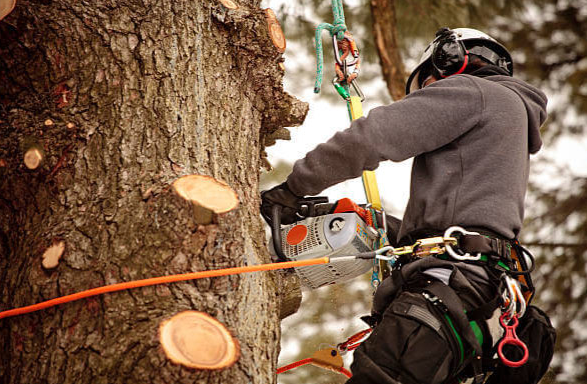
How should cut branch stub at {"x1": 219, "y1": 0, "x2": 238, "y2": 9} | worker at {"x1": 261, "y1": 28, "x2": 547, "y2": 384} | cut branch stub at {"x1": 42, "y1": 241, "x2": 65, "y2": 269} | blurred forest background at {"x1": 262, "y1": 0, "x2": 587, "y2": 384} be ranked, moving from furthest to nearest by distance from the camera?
blurred forest background at {"x1": 262, "y1": 0, "x2": 587, "y2": 384} → cut branch stub at {"x1": 219, "y1": 0, "x2": 238, "y2": 9} → worker at {"x1": 261, "y1": 28, "x2": 547, "y2": 384} → cut branch stub at {"x1": 42, "y1": 241, "x2": 65, "y2": 269}

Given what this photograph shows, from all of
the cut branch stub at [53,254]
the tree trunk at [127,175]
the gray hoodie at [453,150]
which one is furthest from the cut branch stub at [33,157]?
the gray hoodie at [453,150]

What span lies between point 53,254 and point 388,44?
280 centimetres

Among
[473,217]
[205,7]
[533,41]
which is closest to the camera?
[473,217]

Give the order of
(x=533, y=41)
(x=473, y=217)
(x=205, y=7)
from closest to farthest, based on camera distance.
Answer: (x=473, y=217) → (x=205, y=7) → (x=533, y=41)

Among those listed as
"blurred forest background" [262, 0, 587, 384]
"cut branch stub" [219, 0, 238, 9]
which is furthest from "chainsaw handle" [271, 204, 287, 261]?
"blurred forest background" [262, 0, 587, 384]

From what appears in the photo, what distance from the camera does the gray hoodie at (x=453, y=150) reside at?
174cm

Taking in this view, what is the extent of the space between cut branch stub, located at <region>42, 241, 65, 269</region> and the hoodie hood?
4.84ft

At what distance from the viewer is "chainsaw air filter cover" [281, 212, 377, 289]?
1942 millimetres

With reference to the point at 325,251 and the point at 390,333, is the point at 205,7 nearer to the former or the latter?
the point at 325,251

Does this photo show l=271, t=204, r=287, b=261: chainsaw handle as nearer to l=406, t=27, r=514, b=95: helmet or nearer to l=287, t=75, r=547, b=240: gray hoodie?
l=287, t=75, r=547, b=240: gray hoodie

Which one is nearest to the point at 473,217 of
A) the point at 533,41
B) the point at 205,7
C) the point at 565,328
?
the point at 205,7

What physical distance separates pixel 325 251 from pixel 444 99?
0.64 m

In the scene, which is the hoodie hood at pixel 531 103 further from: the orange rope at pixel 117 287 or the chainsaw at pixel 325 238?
the orange rope at pixel 117 287

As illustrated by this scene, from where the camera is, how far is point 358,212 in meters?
2.07
